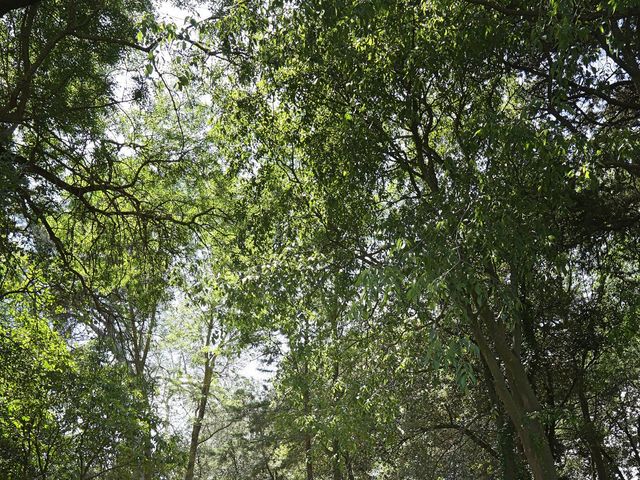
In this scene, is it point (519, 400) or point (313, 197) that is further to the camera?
point (519, 400)

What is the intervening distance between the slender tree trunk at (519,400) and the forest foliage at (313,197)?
4 cm

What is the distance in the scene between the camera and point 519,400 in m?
9.05

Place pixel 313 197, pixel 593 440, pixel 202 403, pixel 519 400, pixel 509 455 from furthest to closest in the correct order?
pixel 202 403 → pixel 593 440 → pixel 509 455 → pixel 519 400 → pixel 313 197

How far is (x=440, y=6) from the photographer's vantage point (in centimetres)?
608

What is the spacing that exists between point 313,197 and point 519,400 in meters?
4.67

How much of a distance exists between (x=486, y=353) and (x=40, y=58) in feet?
23.2

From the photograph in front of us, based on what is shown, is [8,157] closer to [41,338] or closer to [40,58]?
[40,58]

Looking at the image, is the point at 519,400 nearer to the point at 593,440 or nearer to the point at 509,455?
the point at 509,455

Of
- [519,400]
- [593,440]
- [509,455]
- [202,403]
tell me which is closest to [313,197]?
[519,400]

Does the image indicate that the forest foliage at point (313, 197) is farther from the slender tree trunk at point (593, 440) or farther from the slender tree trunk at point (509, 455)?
the slender tree trunk at point (593, 440)

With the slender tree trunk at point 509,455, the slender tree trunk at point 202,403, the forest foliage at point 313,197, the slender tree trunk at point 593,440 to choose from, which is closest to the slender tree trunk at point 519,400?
the forest foliage at point 313,197

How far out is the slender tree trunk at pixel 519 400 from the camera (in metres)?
8.16

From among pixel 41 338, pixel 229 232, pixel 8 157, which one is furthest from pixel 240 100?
pixel 41 338

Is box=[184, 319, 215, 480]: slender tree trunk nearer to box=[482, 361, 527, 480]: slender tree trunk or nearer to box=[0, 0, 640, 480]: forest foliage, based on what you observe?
box=[0, 0, 640, 480]: forest foliage
